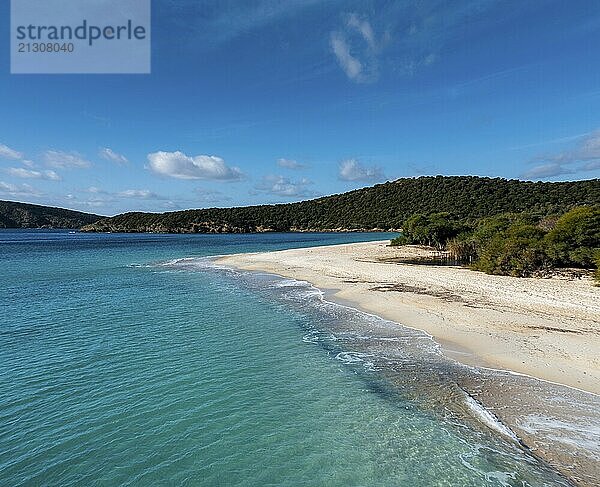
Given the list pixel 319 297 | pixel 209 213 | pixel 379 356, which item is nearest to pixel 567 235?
pixel 319 297

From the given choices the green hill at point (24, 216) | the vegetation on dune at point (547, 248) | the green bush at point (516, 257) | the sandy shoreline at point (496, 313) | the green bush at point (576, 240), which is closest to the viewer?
the sandy shoreline at point (496, 313)

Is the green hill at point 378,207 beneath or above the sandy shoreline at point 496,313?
above

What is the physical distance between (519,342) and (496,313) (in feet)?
12.4

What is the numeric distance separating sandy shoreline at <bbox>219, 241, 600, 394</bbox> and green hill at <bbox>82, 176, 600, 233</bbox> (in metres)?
73.8

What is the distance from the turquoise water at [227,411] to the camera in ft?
22.4

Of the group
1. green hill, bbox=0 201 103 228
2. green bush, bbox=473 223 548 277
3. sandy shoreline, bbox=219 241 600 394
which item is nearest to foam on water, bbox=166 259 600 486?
sandy shoreline, bbox=219 241 600 394

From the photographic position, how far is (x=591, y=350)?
11.5 m

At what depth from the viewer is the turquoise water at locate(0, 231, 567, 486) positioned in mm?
6828

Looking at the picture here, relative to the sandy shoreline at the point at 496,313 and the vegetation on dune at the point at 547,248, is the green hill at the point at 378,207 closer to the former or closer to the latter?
the vegetation on dune at the point at 547,248

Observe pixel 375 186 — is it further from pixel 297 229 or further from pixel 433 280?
pixel 433 280

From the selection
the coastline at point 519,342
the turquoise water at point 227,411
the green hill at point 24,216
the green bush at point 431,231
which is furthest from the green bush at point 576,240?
the green hill at point 24,216

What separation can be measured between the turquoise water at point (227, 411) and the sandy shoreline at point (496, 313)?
199 cm

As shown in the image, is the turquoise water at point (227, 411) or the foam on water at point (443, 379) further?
the foam on water at point (443, 379)

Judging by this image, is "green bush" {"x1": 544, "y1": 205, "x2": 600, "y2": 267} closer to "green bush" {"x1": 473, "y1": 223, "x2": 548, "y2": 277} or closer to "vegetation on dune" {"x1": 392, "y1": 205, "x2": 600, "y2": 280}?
"vegetation on dune" {"x1": 392, "y1": 205, "x2": 600, "y2": 280}
